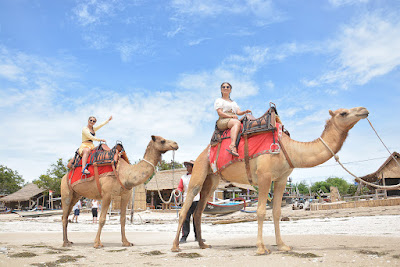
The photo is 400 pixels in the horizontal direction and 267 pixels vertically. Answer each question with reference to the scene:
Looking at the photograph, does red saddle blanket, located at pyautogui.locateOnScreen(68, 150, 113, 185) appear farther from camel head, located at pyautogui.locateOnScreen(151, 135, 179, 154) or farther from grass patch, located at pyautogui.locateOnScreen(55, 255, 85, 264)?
grass patch, located at pyautogui.locateOnScreen(55, 255, 85, 264)

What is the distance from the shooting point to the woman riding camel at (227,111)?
6778 millimetres

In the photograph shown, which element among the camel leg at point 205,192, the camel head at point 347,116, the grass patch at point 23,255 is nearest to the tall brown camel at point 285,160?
the camel head at point 347,116

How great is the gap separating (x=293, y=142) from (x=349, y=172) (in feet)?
3.88

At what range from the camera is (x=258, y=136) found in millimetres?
6492

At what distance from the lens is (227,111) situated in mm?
7309

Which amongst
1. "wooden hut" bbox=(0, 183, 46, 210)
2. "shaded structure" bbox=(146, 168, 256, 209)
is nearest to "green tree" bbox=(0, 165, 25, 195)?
"wooden hut" bbox=(0, 183, 46, 210)

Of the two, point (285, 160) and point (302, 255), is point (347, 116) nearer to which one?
point (285, 160)

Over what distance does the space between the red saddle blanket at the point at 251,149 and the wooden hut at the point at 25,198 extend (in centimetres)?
5498

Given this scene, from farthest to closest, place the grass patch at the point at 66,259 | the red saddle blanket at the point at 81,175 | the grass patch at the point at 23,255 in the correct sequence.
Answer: the red saddle blanket at the point at 81,175 → the grass patch at the point at 23,255 → the grass patch at the point at 66,259

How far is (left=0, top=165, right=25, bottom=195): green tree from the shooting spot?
215ft

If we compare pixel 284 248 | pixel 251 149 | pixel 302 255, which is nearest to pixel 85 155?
pixel 251 149

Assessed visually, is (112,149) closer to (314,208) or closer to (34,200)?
(314,208)

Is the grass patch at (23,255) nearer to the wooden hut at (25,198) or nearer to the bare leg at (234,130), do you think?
the bare leg at (234,130)

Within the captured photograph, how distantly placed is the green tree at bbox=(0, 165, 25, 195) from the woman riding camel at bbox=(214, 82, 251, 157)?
70.3 metres
